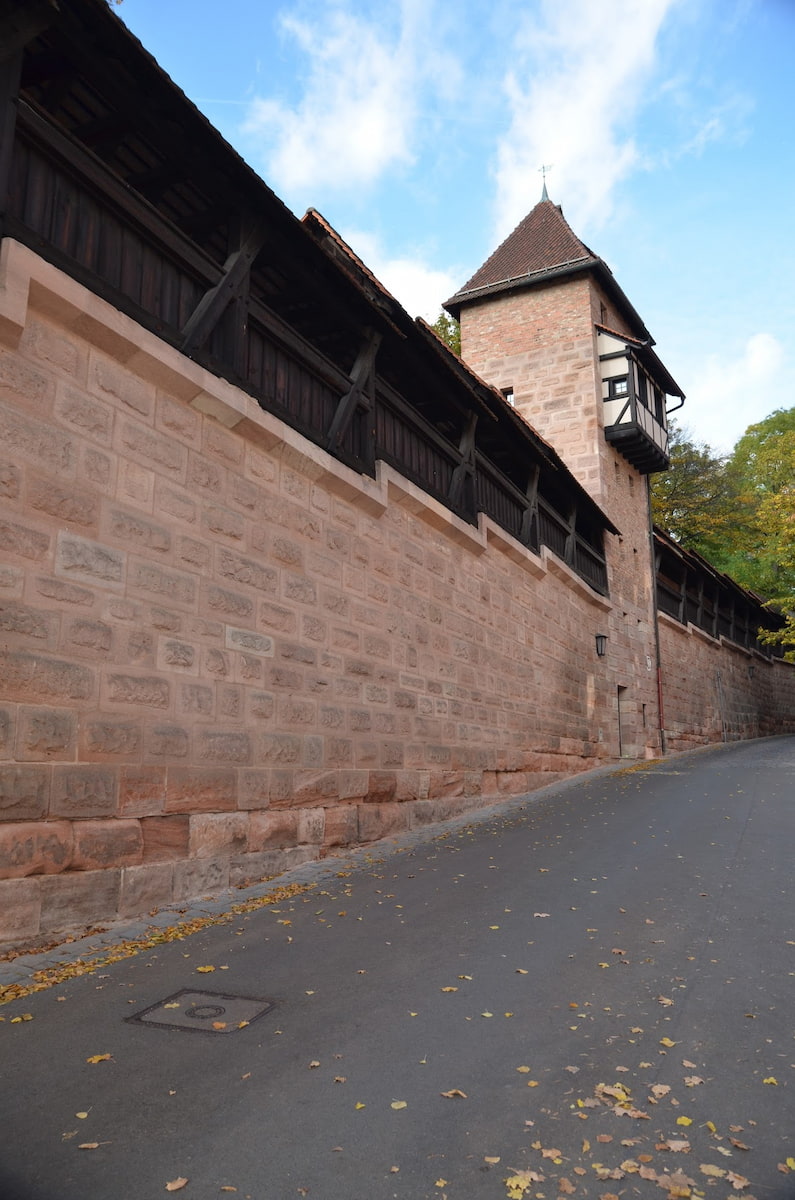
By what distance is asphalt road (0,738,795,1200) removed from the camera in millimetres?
2566

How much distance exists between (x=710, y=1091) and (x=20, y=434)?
478 cm

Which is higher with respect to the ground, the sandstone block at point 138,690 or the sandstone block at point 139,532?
the sandstone block at point 139,532

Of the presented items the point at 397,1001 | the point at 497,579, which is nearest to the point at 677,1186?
the point at 397,1001

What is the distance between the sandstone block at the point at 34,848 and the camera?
4.63 meters

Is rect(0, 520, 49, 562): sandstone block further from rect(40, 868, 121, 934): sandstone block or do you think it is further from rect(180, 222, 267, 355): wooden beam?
rect(180, 222, 267, 355): wooden beam

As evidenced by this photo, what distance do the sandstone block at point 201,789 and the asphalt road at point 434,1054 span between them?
0.90m

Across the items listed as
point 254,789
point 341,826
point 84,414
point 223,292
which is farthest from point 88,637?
point 341,826

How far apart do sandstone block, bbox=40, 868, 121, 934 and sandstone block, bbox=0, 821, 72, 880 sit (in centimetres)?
9

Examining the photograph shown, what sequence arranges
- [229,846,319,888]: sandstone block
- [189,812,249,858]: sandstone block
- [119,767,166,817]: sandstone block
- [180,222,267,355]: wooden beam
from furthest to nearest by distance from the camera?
1. [180,222,267,355]: wooden beam
2. [229,846,319,888]: sandstone block
3. [189,812,249,858]: sandstone block
4. [119,767,166,817]: sandstone block

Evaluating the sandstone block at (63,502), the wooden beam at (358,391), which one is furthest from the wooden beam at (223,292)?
the wooden beam at (358,391)

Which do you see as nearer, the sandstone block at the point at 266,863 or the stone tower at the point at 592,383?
the sandstone block at the point at 266,863

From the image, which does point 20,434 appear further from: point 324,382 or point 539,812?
point 539,812

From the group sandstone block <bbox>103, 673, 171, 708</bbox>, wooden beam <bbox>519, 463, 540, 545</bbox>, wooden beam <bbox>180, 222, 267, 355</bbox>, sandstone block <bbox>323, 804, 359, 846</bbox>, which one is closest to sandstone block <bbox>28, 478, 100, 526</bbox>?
sandstone block <bbox>103, 673, 171, 708</bbox>

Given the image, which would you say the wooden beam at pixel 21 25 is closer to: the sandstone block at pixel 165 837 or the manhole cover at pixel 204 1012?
the sandstone block at pixel 165 837
